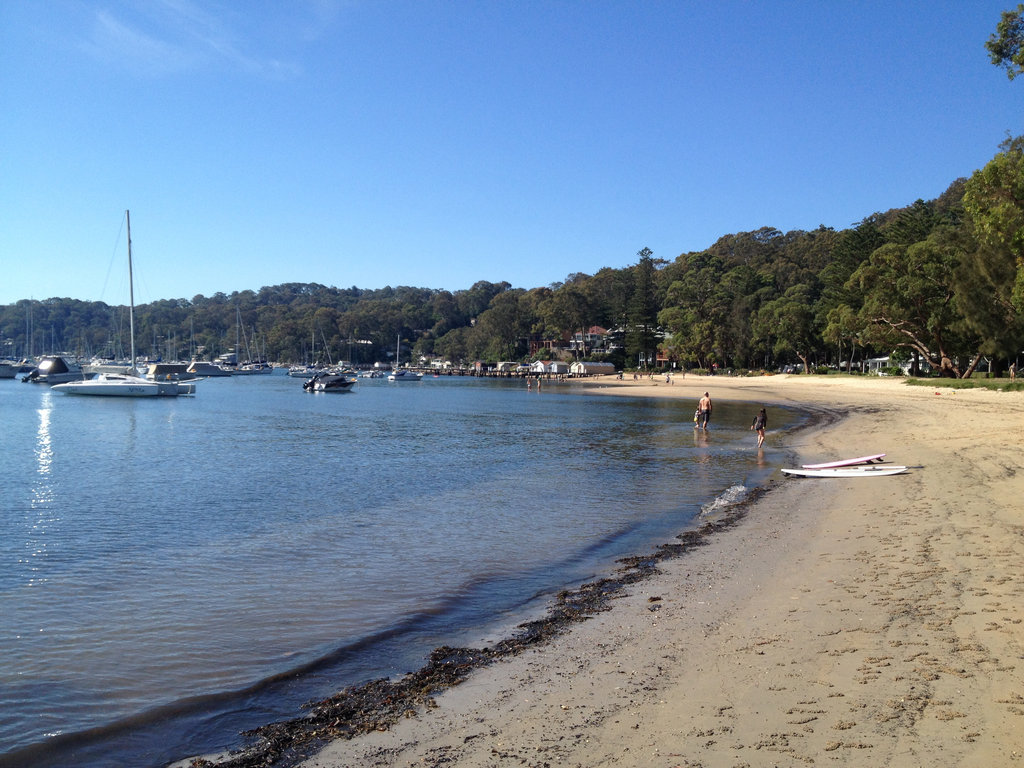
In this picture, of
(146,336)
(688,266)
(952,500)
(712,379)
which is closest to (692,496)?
(952,500)

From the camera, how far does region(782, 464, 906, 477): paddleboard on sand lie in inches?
745

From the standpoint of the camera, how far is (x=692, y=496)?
18.4 m

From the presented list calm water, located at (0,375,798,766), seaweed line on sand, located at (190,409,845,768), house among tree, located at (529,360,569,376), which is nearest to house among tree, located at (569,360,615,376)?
house among tree, located at (529,360,569,376)

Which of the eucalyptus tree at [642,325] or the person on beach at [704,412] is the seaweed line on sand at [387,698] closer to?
the person on beach at [704,412]

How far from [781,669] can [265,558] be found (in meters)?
8.97

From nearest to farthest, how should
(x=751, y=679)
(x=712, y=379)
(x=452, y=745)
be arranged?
(x=452, y=745) → (x=751, y=679) → (x=712, y=379)

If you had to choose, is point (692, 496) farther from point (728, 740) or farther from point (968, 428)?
point (968, 428)

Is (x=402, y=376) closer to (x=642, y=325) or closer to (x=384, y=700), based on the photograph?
(x=642, y=325)

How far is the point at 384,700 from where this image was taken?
6602mm

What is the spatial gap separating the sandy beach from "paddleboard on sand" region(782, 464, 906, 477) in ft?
18.9

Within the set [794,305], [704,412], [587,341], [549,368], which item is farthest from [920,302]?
[587,341]

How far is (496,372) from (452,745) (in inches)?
6226

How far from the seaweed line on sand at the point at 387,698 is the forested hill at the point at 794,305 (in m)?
25.9

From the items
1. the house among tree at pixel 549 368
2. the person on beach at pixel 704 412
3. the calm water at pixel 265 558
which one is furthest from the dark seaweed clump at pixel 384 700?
the house among tree at pixel 549 368
